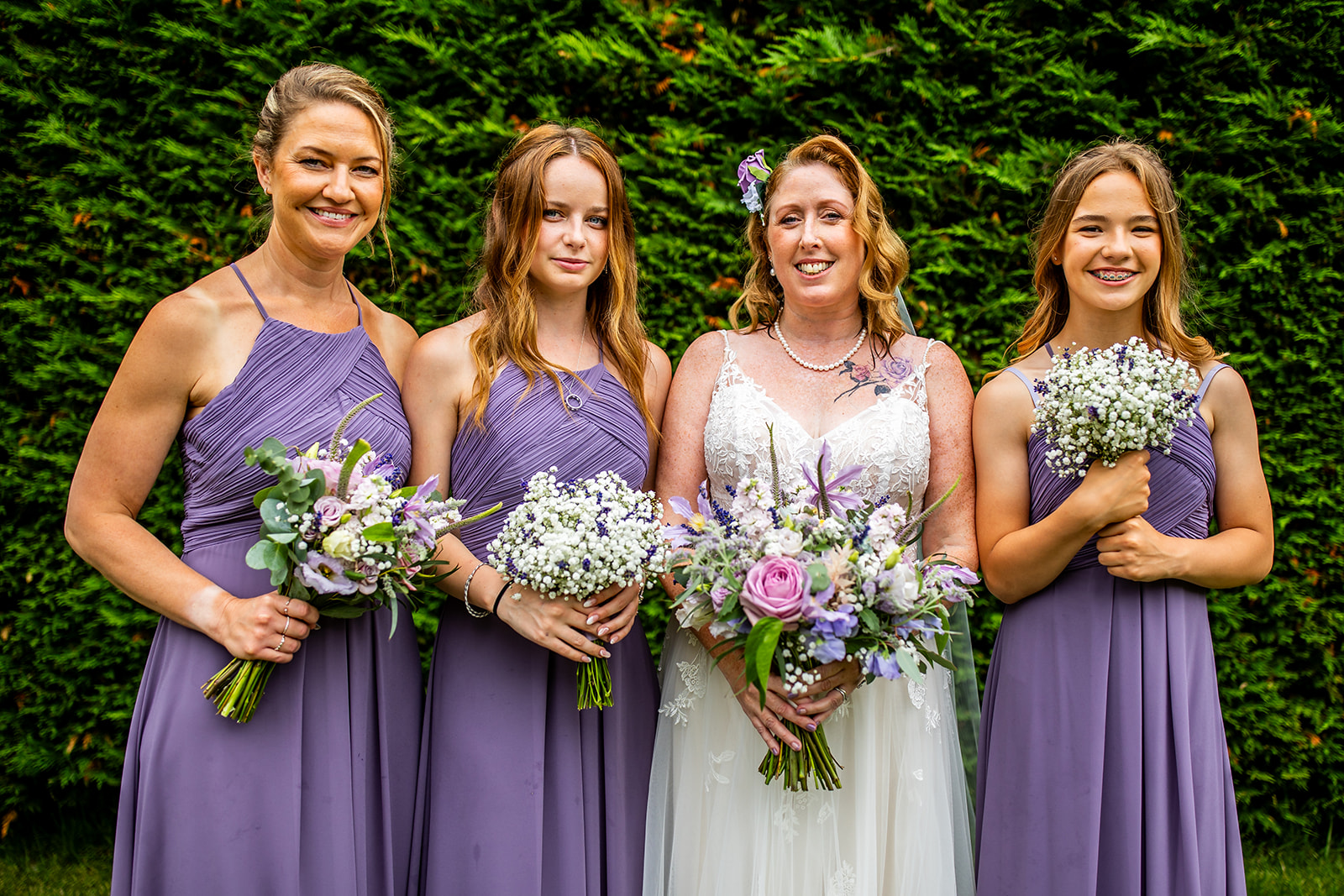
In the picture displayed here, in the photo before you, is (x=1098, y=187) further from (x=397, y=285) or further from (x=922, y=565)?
(x=397, y=285)

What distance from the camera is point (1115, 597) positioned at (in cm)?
304

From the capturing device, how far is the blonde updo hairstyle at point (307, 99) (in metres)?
3.09

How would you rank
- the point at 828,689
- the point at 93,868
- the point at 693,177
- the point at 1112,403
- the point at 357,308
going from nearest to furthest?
the point at 1112,403
the point at 828,689
the point at 357,308
the point at 693,177
the point at 93,868

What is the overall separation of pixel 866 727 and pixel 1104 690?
76cm

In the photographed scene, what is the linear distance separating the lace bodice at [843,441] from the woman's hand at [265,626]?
4.76 feet

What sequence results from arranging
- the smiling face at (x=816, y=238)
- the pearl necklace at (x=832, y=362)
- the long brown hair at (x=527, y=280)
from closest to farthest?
the long brown hair at (x=527, y=280)
the smiling face at (x=816, y=238)
the pearl necklace at (x=832, y=362)

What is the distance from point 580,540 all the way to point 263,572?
101 centimetres

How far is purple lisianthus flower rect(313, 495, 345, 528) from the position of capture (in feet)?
8.34

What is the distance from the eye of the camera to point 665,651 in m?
3.42

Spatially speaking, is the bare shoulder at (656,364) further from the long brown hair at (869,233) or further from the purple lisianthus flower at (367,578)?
the purple lisianthus flower at (367,578)

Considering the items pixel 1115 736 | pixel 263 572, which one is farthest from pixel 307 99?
pixel 1115 736

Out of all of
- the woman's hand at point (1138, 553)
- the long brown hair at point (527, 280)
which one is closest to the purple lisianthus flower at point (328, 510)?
the long brown hair at point (527, 280)

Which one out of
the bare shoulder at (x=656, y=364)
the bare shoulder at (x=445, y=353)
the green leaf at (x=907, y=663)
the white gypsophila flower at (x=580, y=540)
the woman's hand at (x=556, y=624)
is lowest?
the green leaf at (x=907, y=663)

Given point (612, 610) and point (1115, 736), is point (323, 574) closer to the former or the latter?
point (612, 610)
